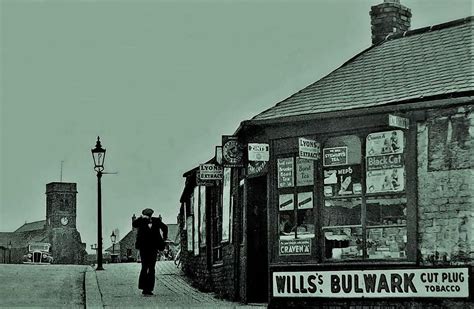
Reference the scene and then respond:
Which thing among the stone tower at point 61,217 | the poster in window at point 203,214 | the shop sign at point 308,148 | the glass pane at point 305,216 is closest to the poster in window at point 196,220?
the poster in window at point 203,214

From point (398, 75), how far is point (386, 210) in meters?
2.79

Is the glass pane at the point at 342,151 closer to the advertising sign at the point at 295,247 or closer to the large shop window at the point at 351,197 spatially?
the large shop window at the point at 351,197

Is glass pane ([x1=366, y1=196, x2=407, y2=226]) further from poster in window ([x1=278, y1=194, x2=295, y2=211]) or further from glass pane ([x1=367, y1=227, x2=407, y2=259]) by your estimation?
poster in window ([x1=278, y1=194, x2=295, y2=211])

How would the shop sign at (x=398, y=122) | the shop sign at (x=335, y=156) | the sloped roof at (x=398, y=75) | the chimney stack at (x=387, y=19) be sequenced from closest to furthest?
the shop sign at (x=398, y=122) < the sloped roof at (x=398, y=75) < the shop sign at (x=335, y=156) < the chimney stack at (x=387, y=19)

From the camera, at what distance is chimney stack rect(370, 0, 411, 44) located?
67.9 feet

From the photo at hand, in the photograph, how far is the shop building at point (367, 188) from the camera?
48.8 feet

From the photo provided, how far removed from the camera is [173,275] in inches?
979

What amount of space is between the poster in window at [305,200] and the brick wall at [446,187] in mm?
2068

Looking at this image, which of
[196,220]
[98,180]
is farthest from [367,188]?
[98,180]

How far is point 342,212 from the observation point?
52.9 ft

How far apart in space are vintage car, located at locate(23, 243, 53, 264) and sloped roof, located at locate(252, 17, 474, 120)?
245 ft

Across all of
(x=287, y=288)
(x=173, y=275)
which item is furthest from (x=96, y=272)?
(x=287, y=288)

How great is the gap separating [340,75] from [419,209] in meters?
4.28

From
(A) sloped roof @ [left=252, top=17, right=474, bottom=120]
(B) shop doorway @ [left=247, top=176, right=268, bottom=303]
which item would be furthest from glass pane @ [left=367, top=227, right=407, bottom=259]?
(B) shop doorway @ [left=247, top=176, right=268, bottom=303]
